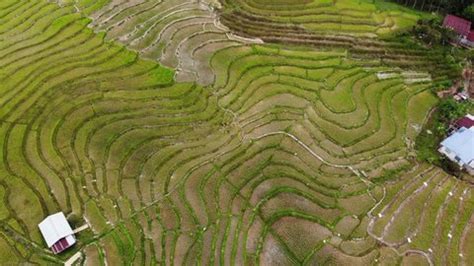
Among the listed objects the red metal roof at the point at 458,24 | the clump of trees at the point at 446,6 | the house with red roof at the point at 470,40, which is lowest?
the house with red roof at the point at 470,40

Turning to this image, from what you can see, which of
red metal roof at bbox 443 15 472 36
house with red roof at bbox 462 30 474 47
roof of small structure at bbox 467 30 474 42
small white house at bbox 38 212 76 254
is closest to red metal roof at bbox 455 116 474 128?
house with red roof at bbox 462 30 474 47

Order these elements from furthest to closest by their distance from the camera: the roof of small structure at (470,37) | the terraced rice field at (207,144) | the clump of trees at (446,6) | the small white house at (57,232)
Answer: the clump of trees at (446,6)
the roof of small structure at (470,37)
the terraced rice field at (207,144)
the small white house at (57,232)

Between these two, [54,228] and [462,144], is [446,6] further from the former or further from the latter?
[54,228]

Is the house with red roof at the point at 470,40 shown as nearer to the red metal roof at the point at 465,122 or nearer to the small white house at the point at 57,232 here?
the red metal roof at the point at 465,122

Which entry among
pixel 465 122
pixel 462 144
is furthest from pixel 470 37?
pixel 462 144

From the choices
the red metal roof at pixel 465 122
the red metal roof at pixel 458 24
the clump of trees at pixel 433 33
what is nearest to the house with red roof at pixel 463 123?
the red metal roof at pixel 465 122

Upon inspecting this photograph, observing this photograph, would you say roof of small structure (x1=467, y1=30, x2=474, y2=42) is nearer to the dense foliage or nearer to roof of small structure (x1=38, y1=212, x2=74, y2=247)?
the dense foliage
